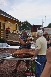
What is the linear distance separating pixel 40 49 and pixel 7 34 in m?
20.5

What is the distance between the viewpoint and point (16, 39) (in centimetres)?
2759

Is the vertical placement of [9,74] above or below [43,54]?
below

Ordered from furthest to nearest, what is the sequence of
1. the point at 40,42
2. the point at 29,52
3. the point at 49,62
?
the point at 29,52
the point at 40,42
the point at 49,62

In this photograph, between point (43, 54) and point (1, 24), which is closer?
point (43, 54)

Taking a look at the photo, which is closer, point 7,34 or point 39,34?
point 39,34

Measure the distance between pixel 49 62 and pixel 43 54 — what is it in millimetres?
4959

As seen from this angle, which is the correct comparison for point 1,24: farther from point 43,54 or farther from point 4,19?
point 43,54

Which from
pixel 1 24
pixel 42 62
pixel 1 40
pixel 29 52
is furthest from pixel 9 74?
pixel 1 24

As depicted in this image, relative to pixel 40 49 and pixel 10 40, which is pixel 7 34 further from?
pixel 40 49

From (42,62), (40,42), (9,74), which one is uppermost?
(40,42)

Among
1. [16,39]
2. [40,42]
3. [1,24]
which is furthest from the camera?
[1,24]

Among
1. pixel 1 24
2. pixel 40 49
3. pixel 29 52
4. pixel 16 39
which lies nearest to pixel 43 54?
pixel 40 49

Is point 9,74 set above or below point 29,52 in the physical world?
below

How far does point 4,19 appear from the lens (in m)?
32.6
